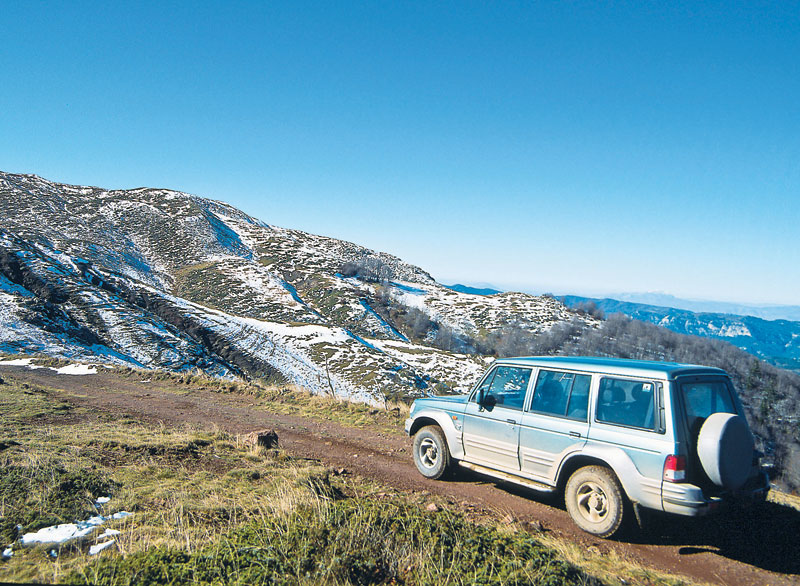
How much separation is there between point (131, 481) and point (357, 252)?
116 m

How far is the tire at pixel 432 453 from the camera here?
7705 millimetres

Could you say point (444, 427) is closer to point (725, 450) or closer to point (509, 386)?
point (509, 386)

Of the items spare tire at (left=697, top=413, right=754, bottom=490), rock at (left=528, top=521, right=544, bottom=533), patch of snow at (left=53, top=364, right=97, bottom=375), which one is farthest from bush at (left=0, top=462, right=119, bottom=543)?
patch of snow at (left=53, top=364, right=97, bottom=375)

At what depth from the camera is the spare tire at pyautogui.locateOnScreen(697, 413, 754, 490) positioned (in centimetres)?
514

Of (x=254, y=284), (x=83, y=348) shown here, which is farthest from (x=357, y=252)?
(x=83, y=348)

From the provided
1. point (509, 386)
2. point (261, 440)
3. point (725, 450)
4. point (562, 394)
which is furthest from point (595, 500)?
point (261, 440)

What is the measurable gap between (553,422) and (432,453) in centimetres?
259

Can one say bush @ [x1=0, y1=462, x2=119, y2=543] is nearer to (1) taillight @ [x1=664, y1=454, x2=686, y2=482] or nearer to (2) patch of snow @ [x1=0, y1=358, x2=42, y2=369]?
(1) taillight @ [x1=664, y1=454, x2=686, y2=482]

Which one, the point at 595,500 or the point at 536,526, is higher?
the point at 595,500

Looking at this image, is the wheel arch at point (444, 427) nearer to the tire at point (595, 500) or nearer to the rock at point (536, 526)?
the rock at point (536, 526)

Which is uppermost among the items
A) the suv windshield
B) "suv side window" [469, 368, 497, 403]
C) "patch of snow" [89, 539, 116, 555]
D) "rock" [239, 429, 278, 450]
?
the suv windshield

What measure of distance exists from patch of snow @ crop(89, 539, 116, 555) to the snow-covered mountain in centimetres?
2660

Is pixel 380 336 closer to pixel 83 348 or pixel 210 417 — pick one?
pixel 83 348

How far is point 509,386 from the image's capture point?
718cm
